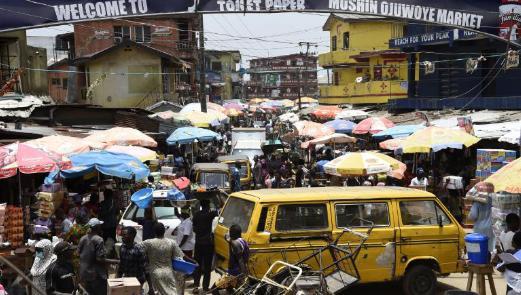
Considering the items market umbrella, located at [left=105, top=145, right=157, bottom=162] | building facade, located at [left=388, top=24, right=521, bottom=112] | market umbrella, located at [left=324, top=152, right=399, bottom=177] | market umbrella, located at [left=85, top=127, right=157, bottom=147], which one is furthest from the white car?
building facade, located at [left=388, top=24, right=521, bottom=112]

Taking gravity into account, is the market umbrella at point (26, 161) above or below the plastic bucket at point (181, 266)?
above

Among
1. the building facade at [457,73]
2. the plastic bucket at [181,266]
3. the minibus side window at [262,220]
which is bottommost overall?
the plastic bucket at [181,266]

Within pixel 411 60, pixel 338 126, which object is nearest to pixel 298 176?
pixel 338 126

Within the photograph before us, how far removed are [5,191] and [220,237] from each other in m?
7.30

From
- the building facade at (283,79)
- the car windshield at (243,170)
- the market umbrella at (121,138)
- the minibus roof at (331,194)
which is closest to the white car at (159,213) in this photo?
the minibus roof at (331,194)

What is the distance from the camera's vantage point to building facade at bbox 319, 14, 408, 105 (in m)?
42.1

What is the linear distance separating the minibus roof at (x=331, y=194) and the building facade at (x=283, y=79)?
308 feet

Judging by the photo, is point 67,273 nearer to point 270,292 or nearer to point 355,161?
point 270,292

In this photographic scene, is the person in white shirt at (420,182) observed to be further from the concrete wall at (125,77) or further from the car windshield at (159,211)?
the concrete wall at (125,77)

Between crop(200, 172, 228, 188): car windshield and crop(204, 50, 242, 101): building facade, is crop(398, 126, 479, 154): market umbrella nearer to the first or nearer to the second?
crop(200, 172, 228, 188): car windshield

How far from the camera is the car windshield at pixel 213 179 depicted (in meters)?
18.2

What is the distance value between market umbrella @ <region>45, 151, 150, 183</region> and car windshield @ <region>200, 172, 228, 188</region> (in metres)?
5.00

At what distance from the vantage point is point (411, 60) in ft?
114

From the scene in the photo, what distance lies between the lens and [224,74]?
274ft
